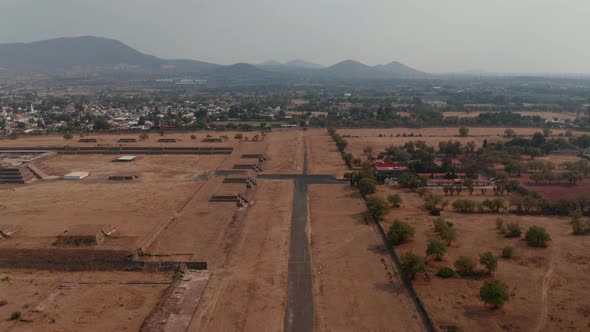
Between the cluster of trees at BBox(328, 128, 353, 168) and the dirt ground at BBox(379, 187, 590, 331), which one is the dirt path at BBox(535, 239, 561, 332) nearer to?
the dirt ground at BBox(379, 187, 590, 331)

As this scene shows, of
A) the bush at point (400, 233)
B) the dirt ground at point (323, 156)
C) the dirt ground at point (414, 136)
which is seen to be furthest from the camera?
the dirt ground at point (414, 136)

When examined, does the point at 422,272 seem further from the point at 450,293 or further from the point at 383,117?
the point at 383,117

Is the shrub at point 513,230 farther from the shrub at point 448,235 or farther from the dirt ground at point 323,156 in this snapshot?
the dirt ground at point 323,156

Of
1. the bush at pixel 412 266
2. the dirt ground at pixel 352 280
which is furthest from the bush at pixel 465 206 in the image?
the bush at pixel 412 266

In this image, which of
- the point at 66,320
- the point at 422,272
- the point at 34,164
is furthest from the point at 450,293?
the point at 34,164

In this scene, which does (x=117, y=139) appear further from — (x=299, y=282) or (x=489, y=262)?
(x=489, y=262)
